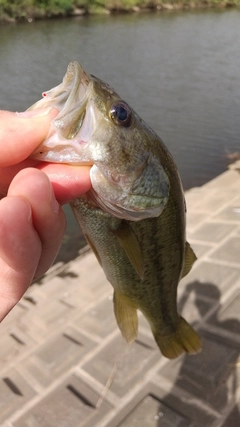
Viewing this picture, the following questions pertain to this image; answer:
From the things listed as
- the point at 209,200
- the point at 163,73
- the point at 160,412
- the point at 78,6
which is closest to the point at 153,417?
the point at 160,412

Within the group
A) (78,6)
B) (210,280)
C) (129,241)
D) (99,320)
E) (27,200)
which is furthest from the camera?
(78,6)

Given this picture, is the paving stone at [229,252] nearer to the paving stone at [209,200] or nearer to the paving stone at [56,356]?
the paving stone at [209,200]

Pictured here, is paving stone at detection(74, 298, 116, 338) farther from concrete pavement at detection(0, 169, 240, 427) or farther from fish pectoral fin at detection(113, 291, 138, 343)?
fish pectoral fin at detection(113, 291, 138, 343)

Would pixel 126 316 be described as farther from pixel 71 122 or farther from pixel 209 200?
pixel 209 200

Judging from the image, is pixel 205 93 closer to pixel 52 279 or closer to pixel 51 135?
pixel 52 279

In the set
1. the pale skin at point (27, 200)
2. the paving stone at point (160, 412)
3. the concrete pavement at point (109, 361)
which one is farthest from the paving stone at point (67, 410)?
the pale skin at point (27, 200)

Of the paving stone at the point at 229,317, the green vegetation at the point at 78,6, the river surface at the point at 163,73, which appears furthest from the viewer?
the green vegetation at the point at 78,6

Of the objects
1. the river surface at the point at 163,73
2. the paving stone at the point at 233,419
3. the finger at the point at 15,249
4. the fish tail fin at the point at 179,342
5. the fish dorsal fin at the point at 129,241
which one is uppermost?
the finger at the point at 15,249
